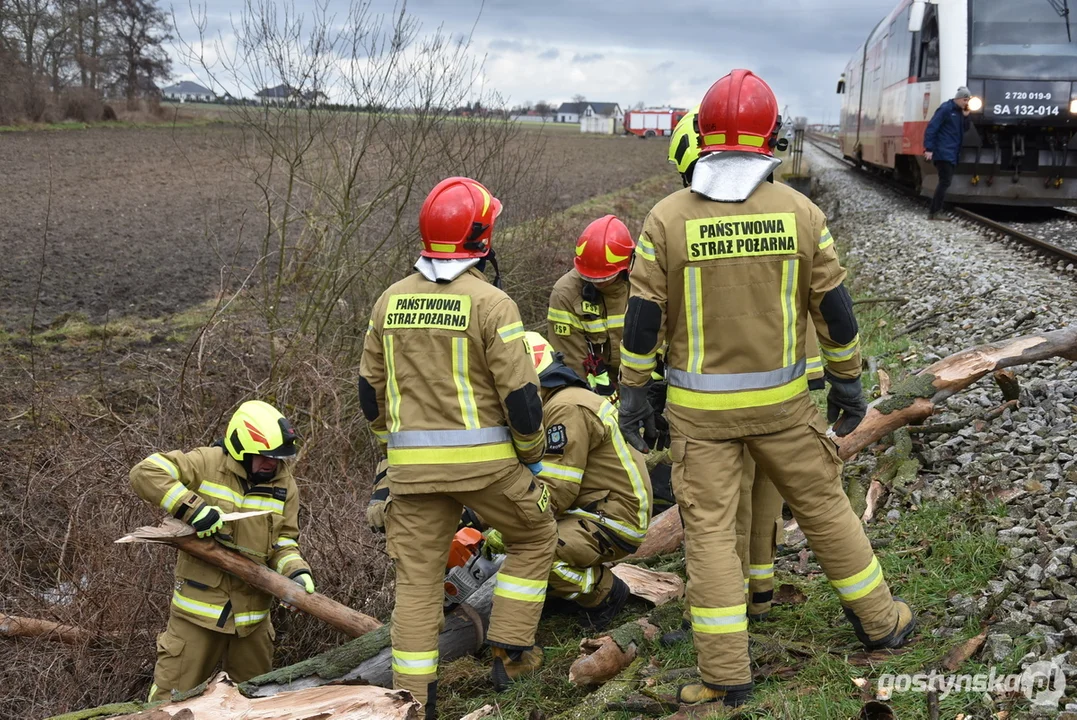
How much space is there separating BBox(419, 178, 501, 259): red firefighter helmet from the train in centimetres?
1002

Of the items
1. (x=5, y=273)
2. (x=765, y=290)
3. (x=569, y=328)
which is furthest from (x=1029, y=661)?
(x=5, y=273)

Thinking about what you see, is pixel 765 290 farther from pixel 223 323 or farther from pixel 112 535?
pixel 223 323

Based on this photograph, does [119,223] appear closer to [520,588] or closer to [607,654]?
[520,588]

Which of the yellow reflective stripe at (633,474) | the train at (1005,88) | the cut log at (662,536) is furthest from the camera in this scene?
the train at (1005,88)

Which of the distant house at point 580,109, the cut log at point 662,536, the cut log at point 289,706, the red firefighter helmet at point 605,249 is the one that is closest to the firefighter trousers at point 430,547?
the cut log at point 289,706

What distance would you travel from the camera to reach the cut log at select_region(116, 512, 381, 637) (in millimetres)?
3859

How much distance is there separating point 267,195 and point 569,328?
2.96 meters

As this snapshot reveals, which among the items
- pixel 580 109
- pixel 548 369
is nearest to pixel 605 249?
pixel 548 369

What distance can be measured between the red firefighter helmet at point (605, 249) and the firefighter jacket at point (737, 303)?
222 centimetres

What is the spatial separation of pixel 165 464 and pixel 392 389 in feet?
3.59

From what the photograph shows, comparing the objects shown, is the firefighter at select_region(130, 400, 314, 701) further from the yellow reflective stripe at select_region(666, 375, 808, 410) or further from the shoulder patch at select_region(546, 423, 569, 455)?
the yellow reflective stripe at select_region(666, 375, 808, 410)

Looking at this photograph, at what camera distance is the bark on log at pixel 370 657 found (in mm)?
3619

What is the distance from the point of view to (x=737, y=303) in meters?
3.23

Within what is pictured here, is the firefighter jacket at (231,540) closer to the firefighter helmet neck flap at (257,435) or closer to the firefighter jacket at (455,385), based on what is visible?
the firefighter helmet neck flap at (257,435)
